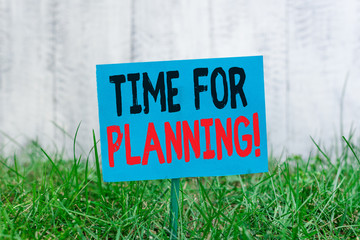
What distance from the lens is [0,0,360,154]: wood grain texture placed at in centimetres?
150

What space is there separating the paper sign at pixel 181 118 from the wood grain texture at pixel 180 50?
0.76 metres

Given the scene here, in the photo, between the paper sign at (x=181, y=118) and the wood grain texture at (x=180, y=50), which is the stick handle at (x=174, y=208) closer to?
the paper sign at (x=181, y=118)

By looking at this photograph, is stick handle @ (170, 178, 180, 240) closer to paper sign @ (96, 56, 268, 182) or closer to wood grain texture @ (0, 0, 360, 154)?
paper sign @ (96, 56, 268, 182)

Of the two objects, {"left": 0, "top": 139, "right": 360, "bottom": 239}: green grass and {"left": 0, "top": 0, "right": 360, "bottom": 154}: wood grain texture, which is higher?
{"left": 0, "top": 0, "right": 360, "bottom": 154}: wood grain texture

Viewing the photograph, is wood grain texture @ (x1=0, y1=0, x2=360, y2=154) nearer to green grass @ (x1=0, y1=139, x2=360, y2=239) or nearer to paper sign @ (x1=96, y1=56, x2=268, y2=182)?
green grass @ (x1=0, y1=139, x2=360, y2=239)

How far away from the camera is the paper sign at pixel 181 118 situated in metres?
0.76

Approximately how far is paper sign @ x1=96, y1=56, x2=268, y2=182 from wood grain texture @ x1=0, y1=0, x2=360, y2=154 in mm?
758

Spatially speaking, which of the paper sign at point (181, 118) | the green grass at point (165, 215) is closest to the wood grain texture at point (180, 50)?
the green grass at point (165, 215)

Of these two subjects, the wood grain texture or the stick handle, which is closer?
the stick handle

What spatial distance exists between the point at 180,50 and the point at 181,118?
81 centimetres

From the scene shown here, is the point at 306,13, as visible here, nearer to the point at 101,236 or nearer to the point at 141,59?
the point at 141,59

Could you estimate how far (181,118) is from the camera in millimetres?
772

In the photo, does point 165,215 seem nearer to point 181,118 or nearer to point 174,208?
point 174,208

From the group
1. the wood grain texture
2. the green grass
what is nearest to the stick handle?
the green grass
